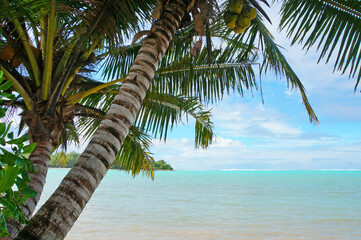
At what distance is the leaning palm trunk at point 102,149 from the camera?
1.64 meters

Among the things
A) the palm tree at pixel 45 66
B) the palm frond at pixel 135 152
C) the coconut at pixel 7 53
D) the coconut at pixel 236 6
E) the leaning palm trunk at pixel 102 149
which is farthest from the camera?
the palm frond at pixel 135 152

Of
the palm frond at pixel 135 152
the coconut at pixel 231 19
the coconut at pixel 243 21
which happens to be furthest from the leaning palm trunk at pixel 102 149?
the palm frond at pixel 135 152

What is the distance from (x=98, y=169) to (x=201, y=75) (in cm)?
349

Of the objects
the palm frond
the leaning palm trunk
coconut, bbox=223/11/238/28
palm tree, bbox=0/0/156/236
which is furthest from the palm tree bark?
the palm frond

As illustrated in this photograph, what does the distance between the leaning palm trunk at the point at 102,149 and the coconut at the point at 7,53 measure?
80.7 inches

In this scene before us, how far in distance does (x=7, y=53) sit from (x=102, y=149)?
2536 millimetres

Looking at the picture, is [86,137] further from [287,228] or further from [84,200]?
[287,228]

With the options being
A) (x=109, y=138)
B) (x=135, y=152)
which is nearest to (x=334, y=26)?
(x=109, y=138)

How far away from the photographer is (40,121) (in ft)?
11.9

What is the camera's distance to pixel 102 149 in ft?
6.65

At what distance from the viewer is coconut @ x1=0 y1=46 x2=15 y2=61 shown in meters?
3.70

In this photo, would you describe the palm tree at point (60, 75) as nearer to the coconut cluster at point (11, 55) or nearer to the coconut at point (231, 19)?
the coconut cluster at point (11, 55)

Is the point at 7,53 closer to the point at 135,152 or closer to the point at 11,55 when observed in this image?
the point at 11,55

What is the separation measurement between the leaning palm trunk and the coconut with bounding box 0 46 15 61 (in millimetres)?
2050
